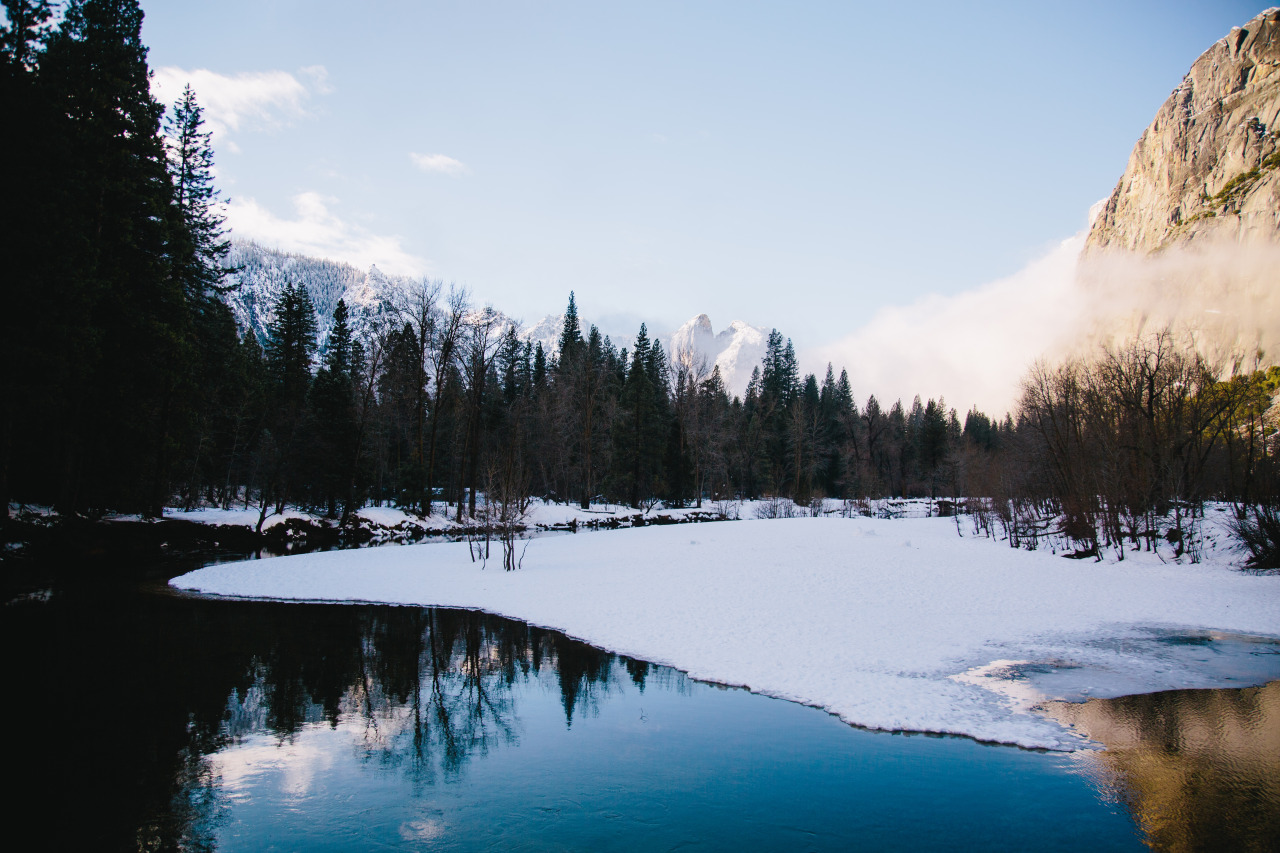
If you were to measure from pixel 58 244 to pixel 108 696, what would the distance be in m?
19.0

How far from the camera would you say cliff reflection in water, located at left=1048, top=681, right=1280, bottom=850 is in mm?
5293

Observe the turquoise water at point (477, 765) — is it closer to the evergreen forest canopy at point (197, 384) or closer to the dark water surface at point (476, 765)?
the dark water surface at point (476, 765)

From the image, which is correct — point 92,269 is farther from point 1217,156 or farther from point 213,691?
point 1217,156

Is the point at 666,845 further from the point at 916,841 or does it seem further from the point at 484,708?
the point at 484,708

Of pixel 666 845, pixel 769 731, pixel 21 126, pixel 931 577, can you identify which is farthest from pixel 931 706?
pixel 21 126

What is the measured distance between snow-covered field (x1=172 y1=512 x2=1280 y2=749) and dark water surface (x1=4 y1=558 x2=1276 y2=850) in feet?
4.41

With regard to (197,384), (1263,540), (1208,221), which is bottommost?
(1263,540)

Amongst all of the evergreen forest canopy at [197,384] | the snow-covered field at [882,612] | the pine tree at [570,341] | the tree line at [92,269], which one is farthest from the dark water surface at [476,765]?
the pine tree at [570,341]

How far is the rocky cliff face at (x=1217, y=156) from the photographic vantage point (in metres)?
86.9

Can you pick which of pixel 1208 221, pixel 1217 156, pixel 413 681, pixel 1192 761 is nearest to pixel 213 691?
pixel 413 681

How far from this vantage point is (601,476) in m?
55.7

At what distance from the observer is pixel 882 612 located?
551 inches

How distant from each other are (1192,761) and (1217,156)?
13616 centimetres

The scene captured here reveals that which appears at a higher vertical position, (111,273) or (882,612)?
Result: (111,273)
